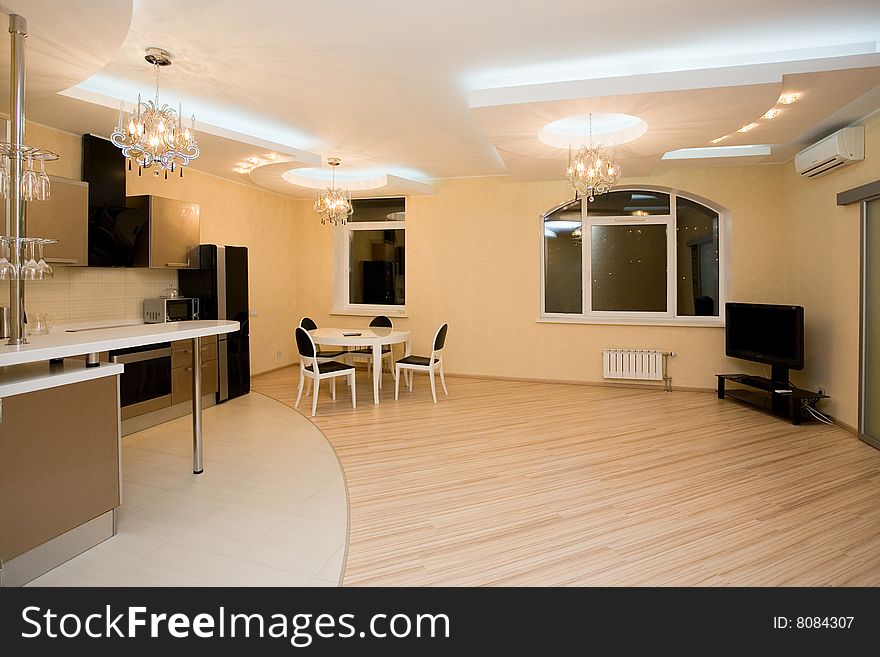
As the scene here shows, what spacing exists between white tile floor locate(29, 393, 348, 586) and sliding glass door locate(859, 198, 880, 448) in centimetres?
461

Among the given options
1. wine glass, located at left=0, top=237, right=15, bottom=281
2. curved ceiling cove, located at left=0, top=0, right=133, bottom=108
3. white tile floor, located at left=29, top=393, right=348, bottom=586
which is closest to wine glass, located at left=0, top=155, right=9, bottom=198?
wine glass, located at left=0, top=237, right=15, bottom=281

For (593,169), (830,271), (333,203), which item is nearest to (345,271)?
(333,203)

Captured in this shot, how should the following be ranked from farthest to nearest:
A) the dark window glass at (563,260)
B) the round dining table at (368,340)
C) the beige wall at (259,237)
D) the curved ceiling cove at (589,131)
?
the dark window glass at (563,260), the beige wall at (259,237), the round dining table at (368,340), the curved ceiling cove at (589,131)

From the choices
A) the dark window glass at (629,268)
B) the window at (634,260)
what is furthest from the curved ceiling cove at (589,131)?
the dark window glass at (629,268)

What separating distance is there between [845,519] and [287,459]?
12.2ft

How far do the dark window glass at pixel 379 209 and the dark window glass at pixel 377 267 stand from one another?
0.13m

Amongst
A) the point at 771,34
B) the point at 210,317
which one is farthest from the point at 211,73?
the point at 771,34

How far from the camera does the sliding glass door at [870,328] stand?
4.49m

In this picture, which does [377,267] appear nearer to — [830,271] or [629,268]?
[629,268]

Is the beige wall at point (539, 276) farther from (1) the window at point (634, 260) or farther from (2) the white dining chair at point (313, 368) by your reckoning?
(2) the white dining chair at point (313, 368)

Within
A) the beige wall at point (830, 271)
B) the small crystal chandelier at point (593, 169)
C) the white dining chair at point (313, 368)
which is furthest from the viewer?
the white dining chair at point (313, 368)

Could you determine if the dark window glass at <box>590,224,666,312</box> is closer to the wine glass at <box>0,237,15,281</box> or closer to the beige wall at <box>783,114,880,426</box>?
the beige wall at <box>783,114,880,426</box>

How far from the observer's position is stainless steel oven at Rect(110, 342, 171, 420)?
15.3 feet

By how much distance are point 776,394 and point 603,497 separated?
327cm
